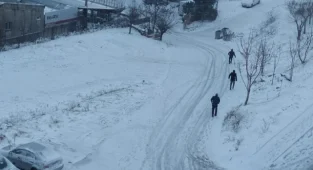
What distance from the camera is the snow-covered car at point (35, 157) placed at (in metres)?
18.9

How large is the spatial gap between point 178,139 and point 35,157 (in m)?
7.72

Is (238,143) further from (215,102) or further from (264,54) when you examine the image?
(264,54)

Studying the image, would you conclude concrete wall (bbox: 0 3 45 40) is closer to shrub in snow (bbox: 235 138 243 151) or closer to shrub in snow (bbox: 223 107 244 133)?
shrub in snow (bbox: 223 107 244 133)

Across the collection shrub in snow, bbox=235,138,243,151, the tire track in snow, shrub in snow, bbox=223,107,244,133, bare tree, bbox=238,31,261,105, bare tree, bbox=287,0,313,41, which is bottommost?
the tire track in snow

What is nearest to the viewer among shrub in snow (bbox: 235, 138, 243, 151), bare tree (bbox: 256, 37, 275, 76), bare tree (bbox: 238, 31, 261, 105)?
shrub in snow (bbox: 235, 138, 243, 151)

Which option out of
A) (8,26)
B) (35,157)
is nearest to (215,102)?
(35,157)

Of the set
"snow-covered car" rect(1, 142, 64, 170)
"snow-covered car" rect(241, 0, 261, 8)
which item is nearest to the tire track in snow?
"snow-covered car" rect(1, 142, 64, 170)

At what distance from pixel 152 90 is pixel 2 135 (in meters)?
12.1

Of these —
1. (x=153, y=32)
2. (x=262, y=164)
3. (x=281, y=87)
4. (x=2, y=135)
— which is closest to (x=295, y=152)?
(x=262, y=164)

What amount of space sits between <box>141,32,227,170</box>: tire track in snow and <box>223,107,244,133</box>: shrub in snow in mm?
1225

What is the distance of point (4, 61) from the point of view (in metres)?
34.2

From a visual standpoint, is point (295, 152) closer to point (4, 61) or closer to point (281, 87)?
point (281, 87)

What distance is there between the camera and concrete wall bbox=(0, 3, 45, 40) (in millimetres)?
41562

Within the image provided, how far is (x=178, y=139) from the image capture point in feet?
79.9
